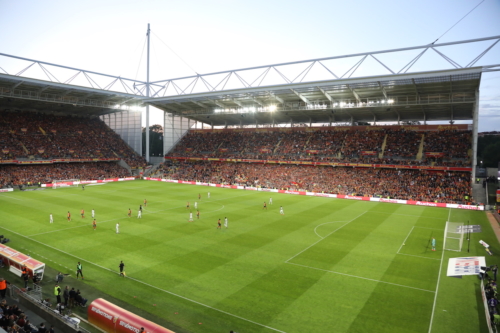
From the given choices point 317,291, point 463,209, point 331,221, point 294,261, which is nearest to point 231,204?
point 331,221

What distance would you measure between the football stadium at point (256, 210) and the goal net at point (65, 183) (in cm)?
18

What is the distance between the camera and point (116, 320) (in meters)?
11.4

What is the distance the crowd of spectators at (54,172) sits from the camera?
170ft

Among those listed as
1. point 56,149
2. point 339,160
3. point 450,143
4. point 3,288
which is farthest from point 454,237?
point 56,149

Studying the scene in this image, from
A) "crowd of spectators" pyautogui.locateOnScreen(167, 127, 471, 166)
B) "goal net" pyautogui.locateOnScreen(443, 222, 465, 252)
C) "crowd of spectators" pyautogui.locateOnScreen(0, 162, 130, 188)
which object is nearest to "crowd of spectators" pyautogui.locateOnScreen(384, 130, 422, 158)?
"crowd of spectators" pyautogui.locateOnScreen(167, 127, 471, 166)

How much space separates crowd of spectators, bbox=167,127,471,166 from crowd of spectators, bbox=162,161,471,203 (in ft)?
6.77

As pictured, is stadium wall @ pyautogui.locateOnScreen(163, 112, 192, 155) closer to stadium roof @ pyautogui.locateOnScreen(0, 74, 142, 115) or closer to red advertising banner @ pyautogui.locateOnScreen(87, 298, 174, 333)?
stadium roof @ pyautogui.locateOnScreen(0, 74, 142, 115)

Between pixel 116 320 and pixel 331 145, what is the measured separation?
176 ft

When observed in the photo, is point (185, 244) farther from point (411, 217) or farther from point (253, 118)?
point (253, 118)

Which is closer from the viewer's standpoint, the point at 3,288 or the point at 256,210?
the point at 3,288

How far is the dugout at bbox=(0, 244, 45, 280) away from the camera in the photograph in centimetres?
1573

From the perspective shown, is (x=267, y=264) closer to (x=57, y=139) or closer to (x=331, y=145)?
(x=331, y=145)

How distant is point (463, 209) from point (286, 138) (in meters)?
35.9

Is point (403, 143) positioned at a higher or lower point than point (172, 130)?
lower
